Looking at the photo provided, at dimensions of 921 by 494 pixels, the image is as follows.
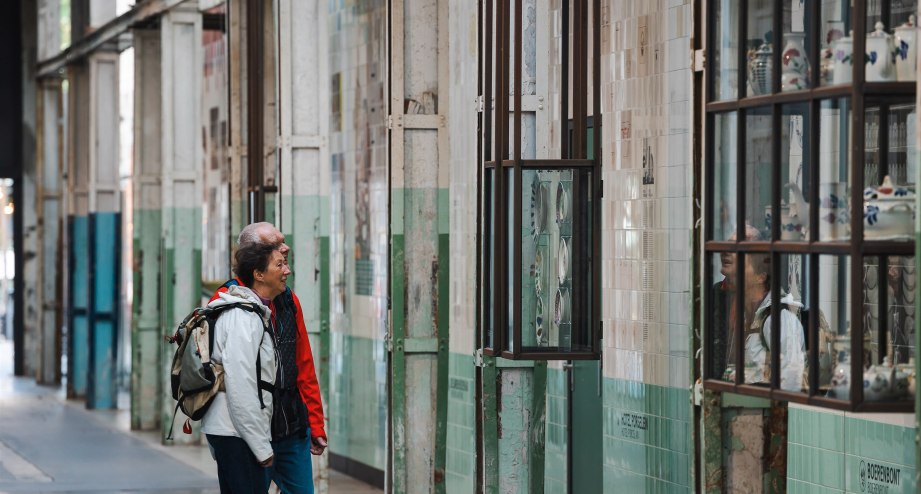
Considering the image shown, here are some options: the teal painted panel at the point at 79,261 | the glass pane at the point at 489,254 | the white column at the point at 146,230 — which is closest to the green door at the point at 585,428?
the glass pane at the point at 489,254

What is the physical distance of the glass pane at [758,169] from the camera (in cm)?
634

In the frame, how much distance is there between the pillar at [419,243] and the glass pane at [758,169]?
394 centimetres

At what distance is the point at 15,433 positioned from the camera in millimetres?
16922

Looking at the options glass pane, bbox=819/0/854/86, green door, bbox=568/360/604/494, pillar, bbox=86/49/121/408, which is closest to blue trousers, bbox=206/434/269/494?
glass pane, bbox=819/0/854/86

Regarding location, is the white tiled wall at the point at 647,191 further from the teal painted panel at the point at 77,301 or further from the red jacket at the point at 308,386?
the teal painted panel at the point at 77,301

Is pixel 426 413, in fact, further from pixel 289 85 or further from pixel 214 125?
pixel 214 125

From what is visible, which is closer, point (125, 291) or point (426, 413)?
point (426, 413)

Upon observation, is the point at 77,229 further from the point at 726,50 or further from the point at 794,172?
the point at 794,172

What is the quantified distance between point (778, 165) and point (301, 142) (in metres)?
5.39

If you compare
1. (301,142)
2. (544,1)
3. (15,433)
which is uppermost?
(544,1)

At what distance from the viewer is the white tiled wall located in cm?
830

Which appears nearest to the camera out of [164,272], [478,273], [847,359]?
[847,359]

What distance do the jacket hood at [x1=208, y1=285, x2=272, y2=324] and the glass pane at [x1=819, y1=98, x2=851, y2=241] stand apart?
230 cm

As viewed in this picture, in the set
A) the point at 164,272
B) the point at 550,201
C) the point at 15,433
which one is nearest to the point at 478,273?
the point at 550,201
